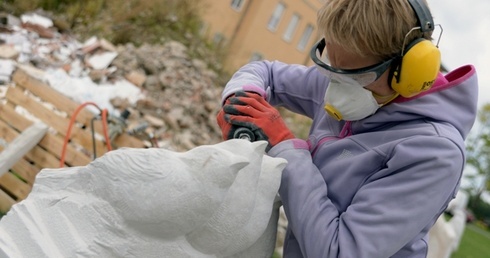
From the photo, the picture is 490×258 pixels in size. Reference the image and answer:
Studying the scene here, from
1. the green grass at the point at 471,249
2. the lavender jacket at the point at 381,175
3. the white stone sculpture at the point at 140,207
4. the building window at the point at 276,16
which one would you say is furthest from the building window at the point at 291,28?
the white stone sculpture at the point at 140,207

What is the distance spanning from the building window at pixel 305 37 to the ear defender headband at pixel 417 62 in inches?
954

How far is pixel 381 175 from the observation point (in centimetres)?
148

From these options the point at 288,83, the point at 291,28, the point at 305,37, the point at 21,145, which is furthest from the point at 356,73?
the point at 305,37

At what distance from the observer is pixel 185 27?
35.6 ft

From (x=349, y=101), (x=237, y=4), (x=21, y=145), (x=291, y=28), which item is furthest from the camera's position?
(x=291, y=28)

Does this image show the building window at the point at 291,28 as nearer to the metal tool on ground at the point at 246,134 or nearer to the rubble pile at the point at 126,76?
the rubble pile at the point at 126,76

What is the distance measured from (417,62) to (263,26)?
21678 mm

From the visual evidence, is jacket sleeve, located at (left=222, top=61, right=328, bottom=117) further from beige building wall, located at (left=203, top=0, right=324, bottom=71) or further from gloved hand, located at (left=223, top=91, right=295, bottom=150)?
beige building wall, located at (left=203, top=0, right=324, bottom=71)

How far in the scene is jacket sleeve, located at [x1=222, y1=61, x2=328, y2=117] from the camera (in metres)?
1.91

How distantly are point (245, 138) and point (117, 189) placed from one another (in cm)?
43

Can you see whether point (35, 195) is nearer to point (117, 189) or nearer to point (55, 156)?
point (117, 189)

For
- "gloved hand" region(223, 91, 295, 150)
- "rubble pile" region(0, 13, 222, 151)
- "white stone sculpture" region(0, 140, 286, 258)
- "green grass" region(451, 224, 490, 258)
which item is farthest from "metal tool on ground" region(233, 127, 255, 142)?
"green grass" region(451, 224, 490, 258)

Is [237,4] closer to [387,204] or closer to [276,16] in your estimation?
[276,16]

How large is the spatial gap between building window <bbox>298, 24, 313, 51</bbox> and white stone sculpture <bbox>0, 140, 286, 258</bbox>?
24.5 metres
